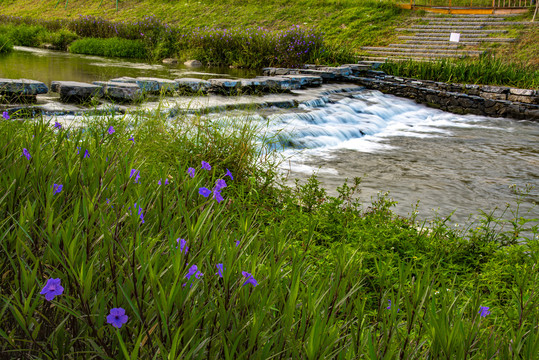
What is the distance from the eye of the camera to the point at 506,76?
41.9 ft

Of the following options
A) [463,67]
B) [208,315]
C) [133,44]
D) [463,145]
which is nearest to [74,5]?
[133,44]

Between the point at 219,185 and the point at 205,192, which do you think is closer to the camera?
the point at 205,192

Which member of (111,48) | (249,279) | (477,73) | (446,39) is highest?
(446,39)

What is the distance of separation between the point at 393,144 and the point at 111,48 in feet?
40.4

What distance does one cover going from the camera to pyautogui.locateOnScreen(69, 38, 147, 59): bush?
56.0 ft

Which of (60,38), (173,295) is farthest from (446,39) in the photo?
(173,295)

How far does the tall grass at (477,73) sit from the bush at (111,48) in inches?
376

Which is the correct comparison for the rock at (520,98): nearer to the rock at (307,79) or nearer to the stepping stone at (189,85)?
the rock at (307,79)

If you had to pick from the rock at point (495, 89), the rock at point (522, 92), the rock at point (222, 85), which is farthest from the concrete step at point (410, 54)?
the rock at point (222, 85)

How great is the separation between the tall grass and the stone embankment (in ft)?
2.14

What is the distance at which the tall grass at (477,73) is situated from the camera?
41.0 ft

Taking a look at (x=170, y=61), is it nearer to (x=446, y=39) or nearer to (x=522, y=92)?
(x=522, y=92)

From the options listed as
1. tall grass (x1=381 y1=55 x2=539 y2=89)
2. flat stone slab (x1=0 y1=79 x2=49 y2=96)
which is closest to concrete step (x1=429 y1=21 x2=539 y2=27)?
tall grass (x1=381 y1=55 x2=539 y2=89)

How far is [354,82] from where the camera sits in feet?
44.8
